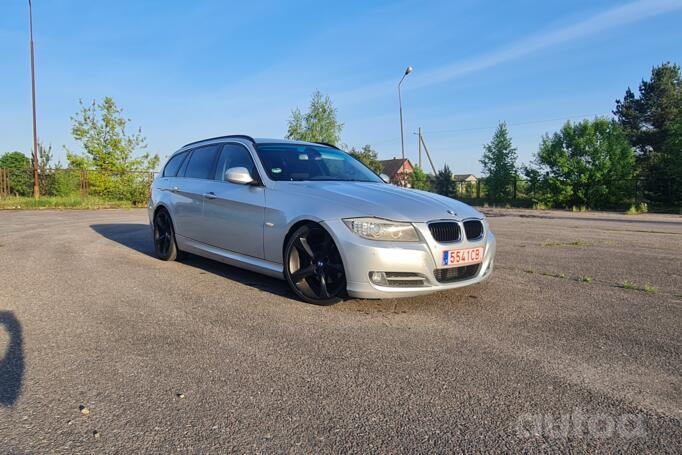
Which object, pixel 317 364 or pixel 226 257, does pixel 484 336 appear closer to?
pixel 317 364

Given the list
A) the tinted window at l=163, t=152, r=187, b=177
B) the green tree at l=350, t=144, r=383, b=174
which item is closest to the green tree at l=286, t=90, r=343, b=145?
the green tree at l=350, t=144, r=383, b=174

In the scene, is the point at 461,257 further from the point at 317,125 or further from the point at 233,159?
the point at 317,125

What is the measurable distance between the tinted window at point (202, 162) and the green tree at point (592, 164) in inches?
883

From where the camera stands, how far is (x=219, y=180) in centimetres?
564

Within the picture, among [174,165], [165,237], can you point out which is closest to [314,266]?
[165,237]

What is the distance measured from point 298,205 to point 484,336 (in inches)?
77.3

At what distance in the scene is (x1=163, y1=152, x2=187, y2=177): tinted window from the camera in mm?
6759

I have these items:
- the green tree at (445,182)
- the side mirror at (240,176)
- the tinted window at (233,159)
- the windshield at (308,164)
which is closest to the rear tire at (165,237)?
the tinted window at (233,159)

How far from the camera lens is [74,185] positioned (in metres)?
25.1

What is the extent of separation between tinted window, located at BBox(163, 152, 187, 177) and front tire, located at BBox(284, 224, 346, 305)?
3039mm

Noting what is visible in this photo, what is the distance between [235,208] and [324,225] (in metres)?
1.43

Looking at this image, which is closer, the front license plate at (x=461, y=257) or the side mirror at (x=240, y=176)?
the front license plate at (x=461, y=257)

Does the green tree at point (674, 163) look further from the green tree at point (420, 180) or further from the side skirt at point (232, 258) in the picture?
the side skirt at point (232, 258)

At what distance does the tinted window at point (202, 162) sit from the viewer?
5980mm
